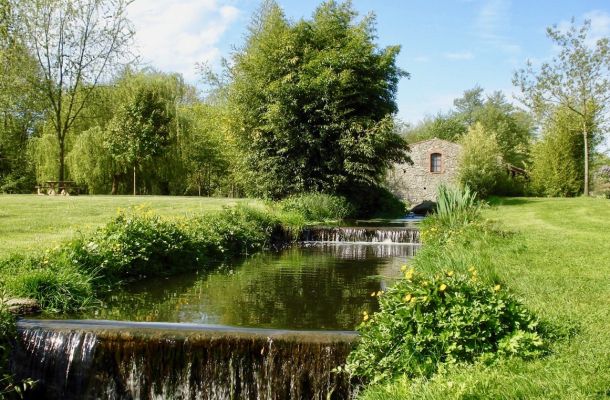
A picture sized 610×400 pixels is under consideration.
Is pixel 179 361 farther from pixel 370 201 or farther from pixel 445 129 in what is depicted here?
pixel 445 129

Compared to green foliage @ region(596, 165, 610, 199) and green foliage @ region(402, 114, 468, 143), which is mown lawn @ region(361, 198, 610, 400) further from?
green foliage @ region(402, 114, 468, 143)

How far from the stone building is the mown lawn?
3204 centimetres

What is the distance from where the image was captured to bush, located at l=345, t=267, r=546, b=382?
4.19 metres

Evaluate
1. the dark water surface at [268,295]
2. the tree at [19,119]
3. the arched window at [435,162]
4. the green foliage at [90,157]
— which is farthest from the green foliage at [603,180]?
the tree at [19,119]

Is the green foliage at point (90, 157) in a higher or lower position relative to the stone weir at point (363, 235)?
higher

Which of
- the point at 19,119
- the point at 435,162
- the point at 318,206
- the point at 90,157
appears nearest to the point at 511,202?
the point at 435,162

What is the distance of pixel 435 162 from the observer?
4066 centimetres

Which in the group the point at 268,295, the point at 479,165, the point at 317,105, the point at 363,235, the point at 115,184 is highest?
the point at 317,105

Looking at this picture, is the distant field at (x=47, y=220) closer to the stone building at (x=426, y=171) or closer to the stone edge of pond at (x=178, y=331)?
the stone edge of pond at (x=178, y=331)

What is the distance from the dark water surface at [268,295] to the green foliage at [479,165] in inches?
978

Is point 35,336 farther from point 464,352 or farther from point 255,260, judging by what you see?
point 255,260

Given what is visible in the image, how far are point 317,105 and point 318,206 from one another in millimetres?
3995

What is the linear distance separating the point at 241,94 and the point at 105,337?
1686 centimetres

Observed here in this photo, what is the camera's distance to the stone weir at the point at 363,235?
1497 centimetres
